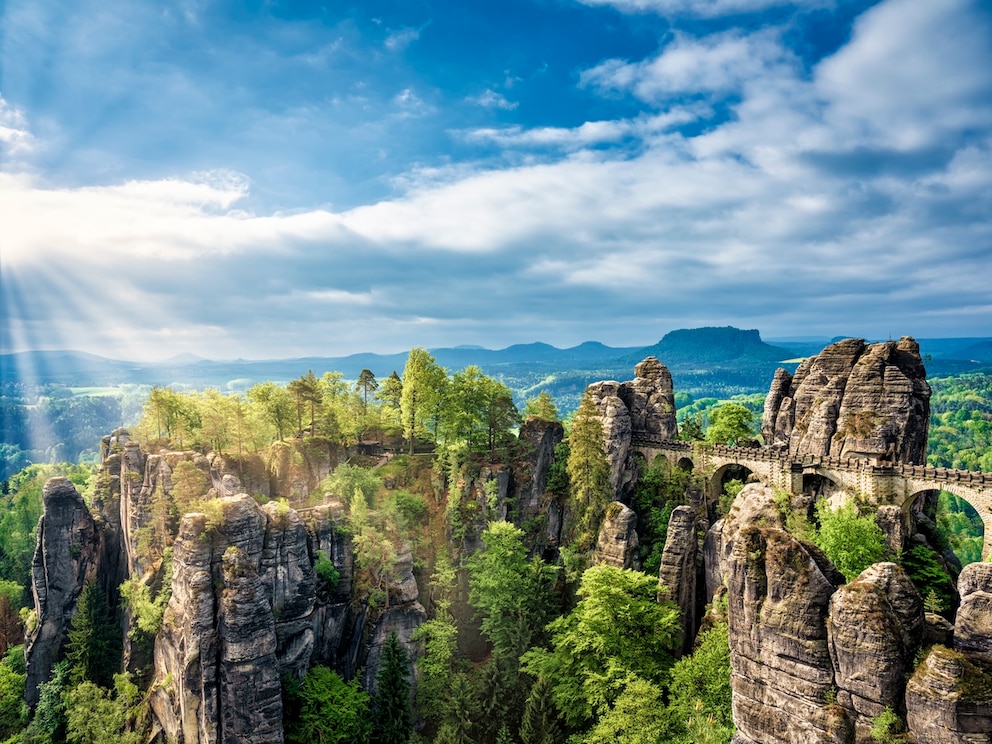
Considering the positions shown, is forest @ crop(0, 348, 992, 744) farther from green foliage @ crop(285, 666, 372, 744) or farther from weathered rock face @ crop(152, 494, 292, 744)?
weathered rock face @ crop(152, 494, 292, 744)

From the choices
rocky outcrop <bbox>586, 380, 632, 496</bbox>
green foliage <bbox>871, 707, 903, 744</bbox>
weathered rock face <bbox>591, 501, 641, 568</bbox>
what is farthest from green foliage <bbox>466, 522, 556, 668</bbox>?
green foliage <bbox>871, 707, 903, 744</bbox>

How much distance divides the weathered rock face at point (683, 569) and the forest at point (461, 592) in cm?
152

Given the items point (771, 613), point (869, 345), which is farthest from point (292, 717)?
point (869, 345)

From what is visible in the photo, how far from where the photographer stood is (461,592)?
169 feet

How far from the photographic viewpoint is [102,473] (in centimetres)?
6281

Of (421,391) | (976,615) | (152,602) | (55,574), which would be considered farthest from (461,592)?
(55,574)

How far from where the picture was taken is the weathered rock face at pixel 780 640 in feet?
82.3

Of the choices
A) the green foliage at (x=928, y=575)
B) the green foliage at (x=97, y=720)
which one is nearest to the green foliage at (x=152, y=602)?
the green foliage at (x=97, y=720)

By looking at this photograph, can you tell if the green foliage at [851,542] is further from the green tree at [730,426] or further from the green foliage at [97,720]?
the green foliage at [97,720]

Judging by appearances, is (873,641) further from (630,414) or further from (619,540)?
(630,414)

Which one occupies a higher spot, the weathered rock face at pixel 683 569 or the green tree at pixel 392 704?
the weathered rock face at pixel 683 569

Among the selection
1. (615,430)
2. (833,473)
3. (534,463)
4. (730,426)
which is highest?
(615,430)

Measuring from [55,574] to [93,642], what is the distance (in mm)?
7797

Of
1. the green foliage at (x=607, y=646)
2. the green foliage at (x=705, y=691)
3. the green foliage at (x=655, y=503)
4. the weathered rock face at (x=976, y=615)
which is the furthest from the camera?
the green foliage at (x=655, y=503)
